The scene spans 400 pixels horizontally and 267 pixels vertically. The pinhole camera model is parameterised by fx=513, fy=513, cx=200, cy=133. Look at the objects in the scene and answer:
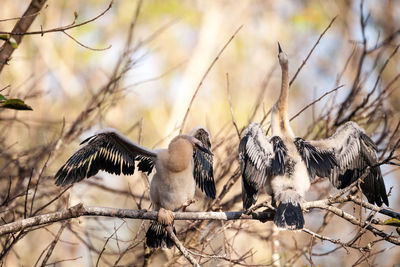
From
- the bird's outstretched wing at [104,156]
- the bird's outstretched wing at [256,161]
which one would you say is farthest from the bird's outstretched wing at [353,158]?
the bird's outstretched wing at [104,156]

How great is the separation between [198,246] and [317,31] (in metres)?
13.9

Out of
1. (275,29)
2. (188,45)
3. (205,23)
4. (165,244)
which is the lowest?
(165,244)

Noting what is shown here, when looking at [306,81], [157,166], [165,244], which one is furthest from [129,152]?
[306,81]

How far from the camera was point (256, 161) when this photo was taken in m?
4.74

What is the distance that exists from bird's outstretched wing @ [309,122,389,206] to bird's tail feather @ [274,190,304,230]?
2.22 feet

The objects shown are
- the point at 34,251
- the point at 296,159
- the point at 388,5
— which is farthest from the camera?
the point at 388,5

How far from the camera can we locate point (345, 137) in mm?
5105

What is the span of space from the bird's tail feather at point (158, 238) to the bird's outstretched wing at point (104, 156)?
642 millimetres

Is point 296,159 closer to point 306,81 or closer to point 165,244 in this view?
point 165,244

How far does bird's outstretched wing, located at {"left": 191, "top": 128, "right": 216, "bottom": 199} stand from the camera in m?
5.53

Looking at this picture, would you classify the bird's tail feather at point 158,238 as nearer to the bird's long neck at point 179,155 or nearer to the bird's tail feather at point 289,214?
the bird's long neck at point 179,155

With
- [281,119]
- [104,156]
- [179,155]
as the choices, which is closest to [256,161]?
[179,155]

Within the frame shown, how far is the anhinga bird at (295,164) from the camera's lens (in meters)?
4.66

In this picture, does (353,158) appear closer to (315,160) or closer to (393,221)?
(315,160)
